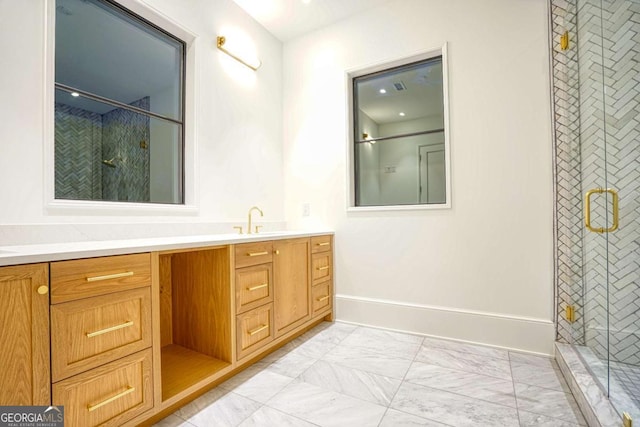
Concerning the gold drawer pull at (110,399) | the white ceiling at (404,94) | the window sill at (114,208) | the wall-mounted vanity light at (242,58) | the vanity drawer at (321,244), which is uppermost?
the wall-mounted vanity light at (242,58)

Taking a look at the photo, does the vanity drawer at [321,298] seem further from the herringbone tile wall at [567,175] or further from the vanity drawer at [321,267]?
the herringbone tile wall at [567,175]

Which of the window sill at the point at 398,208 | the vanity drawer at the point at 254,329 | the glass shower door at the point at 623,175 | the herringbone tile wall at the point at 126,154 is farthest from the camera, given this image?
the window sill at the point at 398,208

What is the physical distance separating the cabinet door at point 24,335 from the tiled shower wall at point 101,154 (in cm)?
87

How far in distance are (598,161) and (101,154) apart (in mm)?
3039

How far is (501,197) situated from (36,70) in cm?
295

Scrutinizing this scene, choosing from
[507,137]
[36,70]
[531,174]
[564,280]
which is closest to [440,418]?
[564,280]

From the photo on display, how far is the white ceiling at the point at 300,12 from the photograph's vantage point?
2.69 meters

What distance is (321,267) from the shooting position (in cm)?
271

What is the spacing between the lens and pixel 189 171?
2.29m

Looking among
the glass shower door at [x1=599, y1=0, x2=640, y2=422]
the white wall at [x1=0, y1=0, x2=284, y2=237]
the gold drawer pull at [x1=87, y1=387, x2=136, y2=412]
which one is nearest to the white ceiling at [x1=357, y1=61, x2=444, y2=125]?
the white wall at [x1=0, y1=0, x2=284, y2=237]

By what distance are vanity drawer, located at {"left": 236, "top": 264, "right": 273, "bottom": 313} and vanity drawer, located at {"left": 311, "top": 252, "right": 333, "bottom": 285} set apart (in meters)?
0.57

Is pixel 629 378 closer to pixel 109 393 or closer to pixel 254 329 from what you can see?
pixel 254 329

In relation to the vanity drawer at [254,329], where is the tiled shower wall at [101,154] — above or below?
above

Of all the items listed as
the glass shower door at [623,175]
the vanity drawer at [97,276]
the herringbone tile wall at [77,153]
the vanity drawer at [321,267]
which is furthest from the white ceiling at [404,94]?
the vanity drawer at [97,276]
